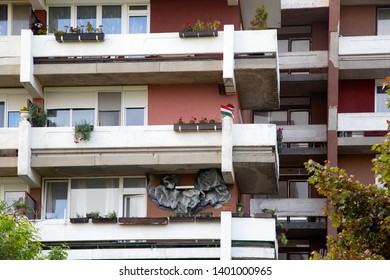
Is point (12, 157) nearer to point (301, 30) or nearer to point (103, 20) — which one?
point (103, 20)

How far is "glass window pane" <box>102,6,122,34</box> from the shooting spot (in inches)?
2015

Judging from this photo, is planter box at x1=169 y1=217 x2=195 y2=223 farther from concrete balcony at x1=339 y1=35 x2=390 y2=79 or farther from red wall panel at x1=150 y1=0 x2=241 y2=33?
concrete balcony at x1=339 y1=35 x2=390 y2=79

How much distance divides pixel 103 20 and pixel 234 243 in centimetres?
991

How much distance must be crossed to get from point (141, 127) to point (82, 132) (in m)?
1.96

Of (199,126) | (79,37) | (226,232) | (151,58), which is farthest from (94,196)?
(226,232)

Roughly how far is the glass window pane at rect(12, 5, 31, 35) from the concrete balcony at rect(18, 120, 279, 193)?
4.50 m

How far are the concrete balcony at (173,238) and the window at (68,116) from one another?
412 centimetres

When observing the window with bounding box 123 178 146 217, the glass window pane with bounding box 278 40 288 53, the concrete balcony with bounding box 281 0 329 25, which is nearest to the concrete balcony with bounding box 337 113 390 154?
the concrete balcony with bounding box 281 0 329 25

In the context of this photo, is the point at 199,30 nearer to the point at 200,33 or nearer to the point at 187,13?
the point at 200,33

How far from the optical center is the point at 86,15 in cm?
5131

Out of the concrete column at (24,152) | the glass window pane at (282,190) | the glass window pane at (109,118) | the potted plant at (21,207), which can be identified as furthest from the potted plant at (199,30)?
the glass window pane at (282,190)

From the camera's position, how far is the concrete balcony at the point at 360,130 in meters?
57.2

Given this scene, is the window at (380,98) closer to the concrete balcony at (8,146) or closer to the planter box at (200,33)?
the planter box at (200,33)
